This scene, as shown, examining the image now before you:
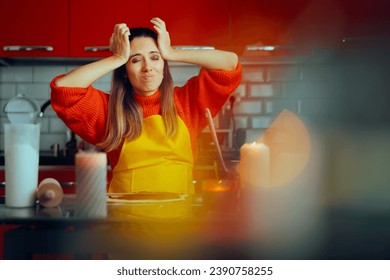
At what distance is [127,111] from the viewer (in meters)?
1.04

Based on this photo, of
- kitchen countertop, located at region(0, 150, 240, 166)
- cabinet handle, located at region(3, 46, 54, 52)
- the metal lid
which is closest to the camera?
kitchen countertop, located at region(0, 150, 240, 166)

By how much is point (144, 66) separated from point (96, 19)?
0.69 m

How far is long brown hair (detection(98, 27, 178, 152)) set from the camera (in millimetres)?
1014

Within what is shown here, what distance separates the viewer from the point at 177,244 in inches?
21.8

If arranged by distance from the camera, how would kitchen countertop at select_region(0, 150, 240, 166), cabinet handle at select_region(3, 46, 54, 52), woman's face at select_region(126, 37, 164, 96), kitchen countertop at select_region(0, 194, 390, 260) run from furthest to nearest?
cabinet handle at select_region(3, 46, 54, 52), kitchen countertop at select_region(0, 150, 240, 166), woman's face at select_region(126, 37, 164, 96), kitchen countertop at select_region(0, 194, 390, 260)

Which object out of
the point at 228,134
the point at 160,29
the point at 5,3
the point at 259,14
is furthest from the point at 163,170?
the point at 5,3

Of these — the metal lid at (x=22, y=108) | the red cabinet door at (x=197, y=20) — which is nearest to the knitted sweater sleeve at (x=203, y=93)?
the red cabinet door at (x=197, y=20)

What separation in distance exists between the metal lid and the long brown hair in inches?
31.4

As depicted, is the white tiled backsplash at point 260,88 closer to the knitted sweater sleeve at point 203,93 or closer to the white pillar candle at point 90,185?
the knitted sweater sleeve at point 203,93

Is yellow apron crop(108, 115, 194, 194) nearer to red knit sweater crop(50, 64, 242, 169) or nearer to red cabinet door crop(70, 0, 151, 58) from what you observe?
red knit sweater crop(50, 64, 242, 169)

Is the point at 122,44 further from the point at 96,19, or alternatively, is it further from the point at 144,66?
the point at 96,19

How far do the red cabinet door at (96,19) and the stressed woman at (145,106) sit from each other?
0.62m

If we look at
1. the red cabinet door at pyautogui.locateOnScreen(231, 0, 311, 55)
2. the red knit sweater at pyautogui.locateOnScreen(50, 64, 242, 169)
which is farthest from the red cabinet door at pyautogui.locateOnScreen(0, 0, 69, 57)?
the red knit sweater at pyautogui.locateOnScreen(50, 64, 242, 169)

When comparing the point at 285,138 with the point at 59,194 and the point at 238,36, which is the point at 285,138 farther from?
the point at 59,194
